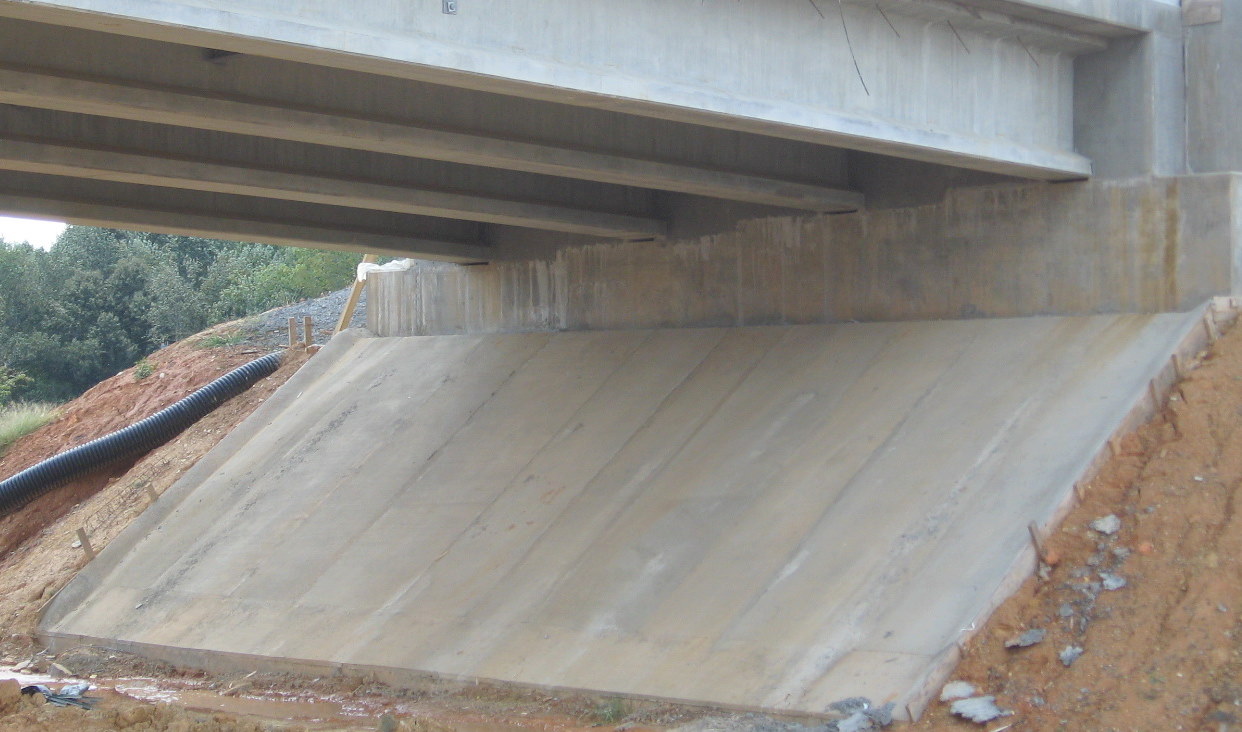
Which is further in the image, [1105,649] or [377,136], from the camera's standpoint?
[377,136]

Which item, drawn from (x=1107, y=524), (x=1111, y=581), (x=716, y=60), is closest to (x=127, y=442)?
(x=716, y=60)

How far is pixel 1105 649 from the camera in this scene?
10.8 m

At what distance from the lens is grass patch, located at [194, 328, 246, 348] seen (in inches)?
1170

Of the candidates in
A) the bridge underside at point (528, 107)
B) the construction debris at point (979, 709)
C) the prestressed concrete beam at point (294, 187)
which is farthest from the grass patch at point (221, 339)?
the construction debris at point (979, 709)

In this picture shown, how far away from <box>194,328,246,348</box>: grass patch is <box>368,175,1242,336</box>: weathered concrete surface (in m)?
10.4

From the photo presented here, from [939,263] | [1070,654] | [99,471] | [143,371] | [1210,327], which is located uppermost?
[939,263]

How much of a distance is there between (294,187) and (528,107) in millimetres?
3357

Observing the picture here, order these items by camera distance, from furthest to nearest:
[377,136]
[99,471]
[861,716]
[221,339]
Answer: [221,339] → [99,471] → [377,136] → [861,716]

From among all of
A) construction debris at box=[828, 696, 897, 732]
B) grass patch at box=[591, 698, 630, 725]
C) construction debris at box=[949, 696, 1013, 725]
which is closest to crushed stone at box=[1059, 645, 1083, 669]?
construction debris at box=[949, 696, 1013, 725]

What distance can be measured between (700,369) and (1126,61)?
6.42m

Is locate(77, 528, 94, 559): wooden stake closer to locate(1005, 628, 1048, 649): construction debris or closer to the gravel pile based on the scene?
the gravel pile

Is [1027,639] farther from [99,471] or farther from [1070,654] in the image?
[99,471]

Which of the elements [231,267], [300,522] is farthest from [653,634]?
[231,267]

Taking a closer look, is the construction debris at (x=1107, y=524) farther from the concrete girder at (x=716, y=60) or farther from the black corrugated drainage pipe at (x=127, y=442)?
the black corrugated drainage pipe at (x=127, y=442)
